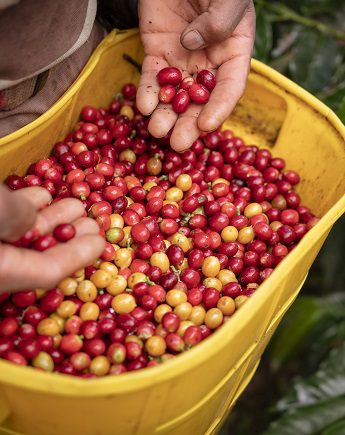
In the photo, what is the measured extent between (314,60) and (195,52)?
3.13ft

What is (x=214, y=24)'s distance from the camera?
2346 mm

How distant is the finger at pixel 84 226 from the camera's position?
1.89 meters

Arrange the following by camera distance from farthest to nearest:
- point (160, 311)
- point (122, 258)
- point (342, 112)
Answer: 1. point (342, 112)
2. point (122, 258)
3. point (160, 311)

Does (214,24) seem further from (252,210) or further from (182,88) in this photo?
(252,210)

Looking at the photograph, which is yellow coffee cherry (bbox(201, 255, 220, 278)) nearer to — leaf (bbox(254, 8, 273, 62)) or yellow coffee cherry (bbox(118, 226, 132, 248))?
yellow coffee cherry (bbox(118, 226, 132, 248))

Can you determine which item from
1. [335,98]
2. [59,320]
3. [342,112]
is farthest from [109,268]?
[335,98]

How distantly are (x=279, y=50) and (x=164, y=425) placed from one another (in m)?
2.40

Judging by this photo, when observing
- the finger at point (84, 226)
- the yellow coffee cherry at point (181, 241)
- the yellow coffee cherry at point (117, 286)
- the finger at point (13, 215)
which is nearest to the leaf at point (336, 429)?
the yellow coffee cherry at point (181, 241)

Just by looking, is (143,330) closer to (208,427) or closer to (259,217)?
(208,427)

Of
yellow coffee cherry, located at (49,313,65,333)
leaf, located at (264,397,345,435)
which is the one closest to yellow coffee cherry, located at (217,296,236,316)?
yellow coffee cherry, located at (49,313,65,333)

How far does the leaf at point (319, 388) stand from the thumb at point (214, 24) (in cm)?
163

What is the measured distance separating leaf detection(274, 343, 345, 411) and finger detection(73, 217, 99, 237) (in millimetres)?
1402

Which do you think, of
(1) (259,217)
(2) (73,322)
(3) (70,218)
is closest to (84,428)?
(2) (73,322)

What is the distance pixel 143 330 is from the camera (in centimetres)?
199
